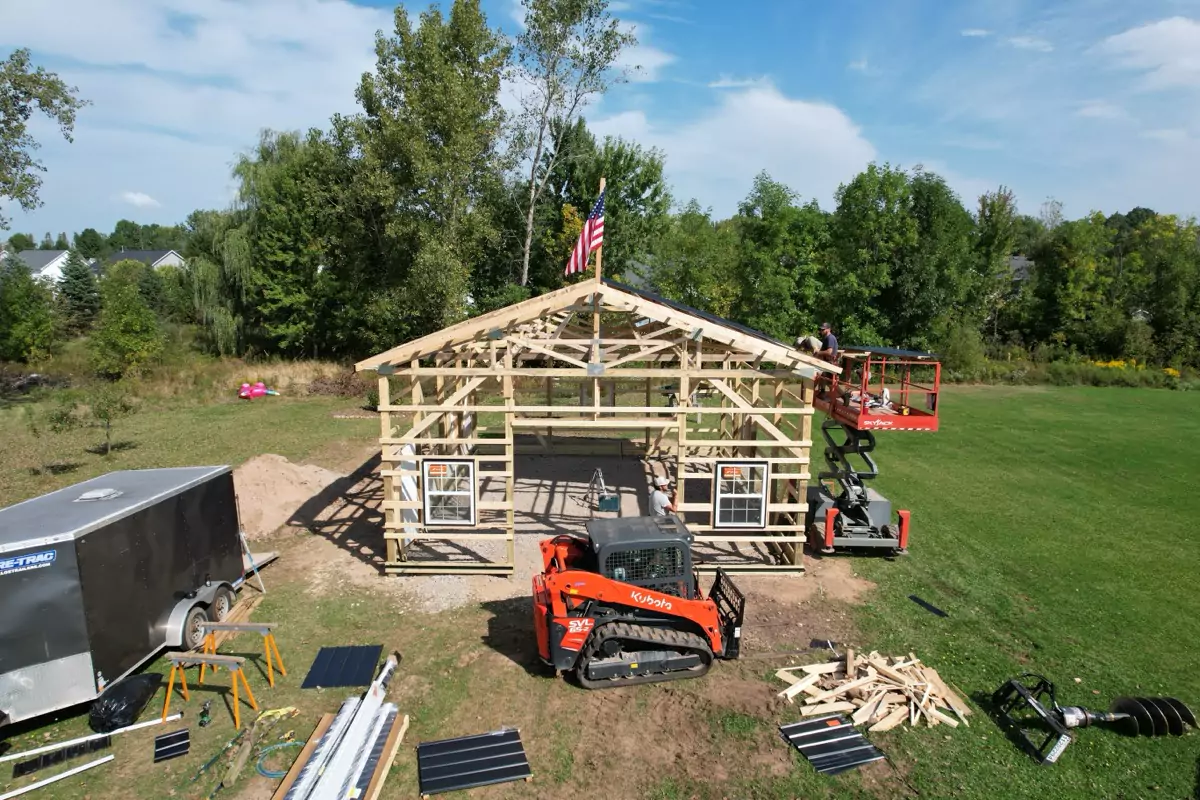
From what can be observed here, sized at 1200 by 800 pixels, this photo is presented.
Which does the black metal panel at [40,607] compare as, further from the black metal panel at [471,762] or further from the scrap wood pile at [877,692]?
the scrap wood pile at [877,692]

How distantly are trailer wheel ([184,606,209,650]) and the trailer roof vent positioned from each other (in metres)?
1.89

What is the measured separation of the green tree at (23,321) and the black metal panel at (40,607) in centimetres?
3720

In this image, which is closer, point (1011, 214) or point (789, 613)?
point (789, 613)

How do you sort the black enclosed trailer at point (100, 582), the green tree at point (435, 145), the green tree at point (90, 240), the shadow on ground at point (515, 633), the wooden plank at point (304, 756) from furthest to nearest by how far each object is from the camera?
the green tree at point (90, 240)
the green tree at point (435, 145)
the shadow on ground at point (515, 633)
the black enclosed trailer at point (100, 582)
the wooden plank at point (304, 756)

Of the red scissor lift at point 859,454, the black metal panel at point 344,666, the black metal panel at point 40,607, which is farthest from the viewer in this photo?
the red scissor lift at point 859,454

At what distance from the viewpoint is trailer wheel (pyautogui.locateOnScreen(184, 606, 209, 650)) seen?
888cm

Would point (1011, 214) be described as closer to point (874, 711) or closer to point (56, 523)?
point (874, 711)

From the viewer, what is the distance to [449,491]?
11484 mm

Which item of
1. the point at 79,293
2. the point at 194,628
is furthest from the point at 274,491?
the point at 79,293

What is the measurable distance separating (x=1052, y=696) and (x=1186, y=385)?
4307 centimetres

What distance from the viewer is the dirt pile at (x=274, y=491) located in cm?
1437

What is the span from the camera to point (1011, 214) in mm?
43781

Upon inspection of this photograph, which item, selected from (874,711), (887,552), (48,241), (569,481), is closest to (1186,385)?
(887,552)

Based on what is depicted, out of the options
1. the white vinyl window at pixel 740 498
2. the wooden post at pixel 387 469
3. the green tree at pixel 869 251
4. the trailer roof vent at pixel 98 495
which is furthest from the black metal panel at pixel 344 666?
the green tree at pixel 869 251
